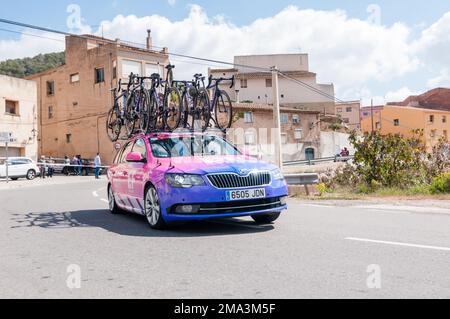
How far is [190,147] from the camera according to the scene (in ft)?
28.1

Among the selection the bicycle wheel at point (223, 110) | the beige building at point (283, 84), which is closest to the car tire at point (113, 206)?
the bicycle wheel at point (223, 110)

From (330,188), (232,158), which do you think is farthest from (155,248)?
(330,188)

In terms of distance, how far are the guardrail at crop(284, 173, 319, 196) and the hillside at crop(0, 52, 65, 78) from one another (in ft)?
177

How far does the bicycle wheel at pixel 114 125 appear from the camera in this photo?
12.5m

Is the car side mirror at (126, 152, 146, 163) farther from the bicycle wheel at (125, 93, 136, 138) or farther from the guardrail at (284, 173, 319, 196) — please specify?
the guardrail at (284, 173, 319, 196)

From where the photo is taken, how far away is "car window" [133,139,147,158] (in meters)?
8.72

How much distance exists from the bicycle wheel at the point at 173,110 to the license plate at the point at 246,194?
3.33 metres

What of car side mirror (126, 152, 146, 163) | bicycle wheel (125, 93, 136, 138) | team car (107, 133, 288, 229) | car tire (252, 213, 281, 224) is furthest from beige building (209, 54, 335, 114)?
car tire (252, 213, 281, 224)

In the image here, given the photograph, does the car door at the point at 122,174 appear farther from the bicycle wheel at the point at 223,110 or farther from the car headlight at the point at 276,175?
the car headlight at the point at 276,175

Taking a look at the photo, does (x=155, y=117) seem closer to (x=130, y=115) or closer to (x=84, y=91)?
(x=130, y=115)

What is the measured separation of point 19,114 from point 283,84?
3839cm

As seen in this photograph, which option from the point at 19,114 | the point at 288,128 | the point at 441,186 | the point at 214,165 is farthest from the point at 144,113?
the point at 288,128
